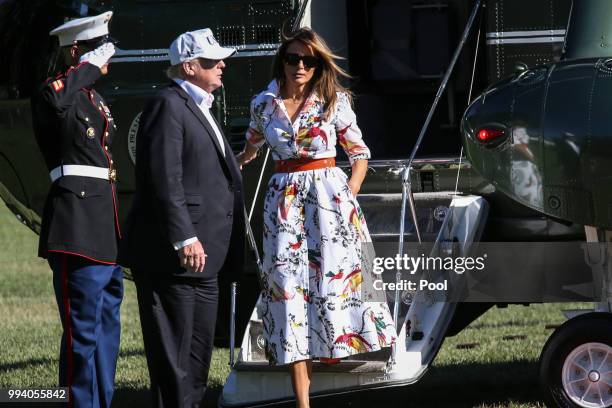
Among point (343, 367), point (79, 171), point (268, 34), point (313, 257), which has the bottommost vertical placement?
point (343, 367)

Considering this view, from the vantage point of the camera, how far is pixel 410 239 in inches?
246

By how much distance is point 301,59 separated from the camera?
17.3 ft

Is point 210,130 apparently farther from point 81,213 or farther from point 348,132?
point 81,213

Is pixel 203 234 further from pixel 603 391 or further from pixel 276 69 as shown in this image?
pixel 603 391

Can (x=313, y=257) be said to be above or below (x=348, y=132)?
below

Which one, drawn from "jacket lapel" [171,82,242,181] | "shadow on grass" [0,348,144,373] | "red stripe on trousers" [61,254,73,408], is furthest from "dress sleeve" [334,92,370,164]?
"shadow on grass" [0,348,144,373]

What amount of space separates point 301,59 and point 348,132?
0.38m

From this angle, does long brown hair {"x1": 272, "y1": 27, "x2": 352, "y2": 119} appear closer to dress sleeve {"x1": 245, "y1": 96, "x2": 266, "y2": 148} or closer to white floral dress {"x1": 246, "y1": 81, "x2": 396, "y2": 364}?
white floral dress {"x1": 246, "y1": 81, "x2": 396, "y2": 364}

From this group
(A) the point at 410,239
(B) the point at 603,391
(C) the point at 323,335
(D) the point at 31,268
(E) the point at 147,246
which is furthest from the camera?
(D) the point at 31,268

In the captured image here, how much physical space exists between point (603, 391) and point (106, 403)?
2.27 metres

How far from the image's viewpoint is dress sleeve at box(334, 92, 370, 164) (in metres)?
5.31

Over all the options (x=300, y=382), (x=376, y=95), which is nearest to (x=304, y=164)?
(x=300, y=382)

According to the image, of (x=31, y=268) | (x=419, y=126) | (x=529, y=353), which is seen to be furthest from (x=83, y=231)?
(x=31, y=268)

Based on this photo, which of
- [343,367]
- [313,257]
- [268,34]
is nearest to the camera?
[313,257]
